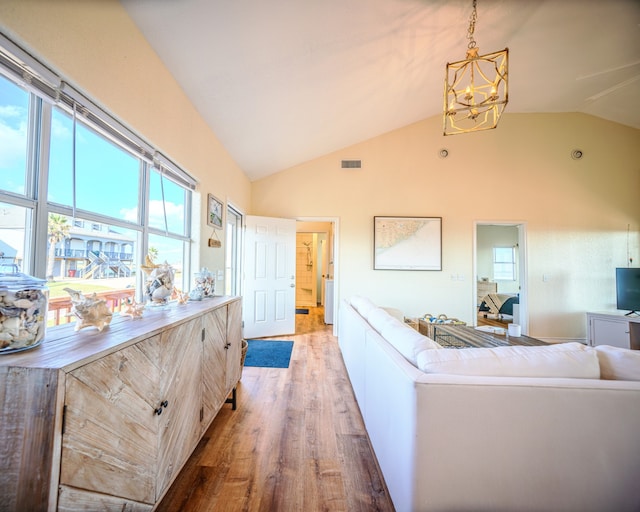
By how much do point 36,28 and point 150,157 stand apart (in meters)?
0.78

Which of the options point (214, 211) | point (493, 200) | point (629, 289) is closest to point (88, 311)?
point (214, 211)

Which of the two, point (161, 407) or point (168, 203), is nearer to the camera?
point (161, 407)

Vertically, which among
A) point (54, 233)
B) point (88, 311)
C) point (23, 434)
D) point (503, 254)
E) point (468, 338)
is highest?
point (503, 254)

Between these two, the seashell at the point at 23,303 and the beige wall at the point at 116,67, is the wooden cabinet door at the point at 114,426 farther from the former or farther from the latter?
the beige wall at the point at 116,67

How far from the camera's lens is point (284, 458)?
5.04ft

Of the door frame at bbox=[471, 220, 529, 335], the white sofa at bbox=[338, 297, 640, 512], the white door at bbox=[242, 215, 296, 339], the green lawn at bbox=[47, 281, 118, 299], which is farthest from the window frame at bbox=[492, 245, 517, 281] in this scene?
the green lawn at bbox=[47, 281, 118, 299]

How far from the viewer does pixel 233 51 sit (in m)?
1.89

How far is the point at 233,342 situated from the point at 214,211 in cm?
154

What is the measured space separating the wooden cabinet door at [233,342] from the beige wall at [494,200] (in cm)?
245

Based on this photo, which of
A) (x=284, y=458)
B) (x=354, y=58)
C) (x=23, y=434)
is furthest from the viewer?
(x=354, y=58)

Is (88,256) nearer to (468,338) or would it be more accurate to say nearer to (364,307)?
(364,307)

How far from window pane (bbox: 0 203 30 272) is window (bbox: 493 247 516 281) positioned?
9169mm

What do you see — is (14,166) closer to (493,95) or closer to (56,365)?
(56,365)

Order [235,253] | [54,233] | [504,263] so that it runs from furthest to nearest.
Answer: [504,263], [235,253], [54,233]
